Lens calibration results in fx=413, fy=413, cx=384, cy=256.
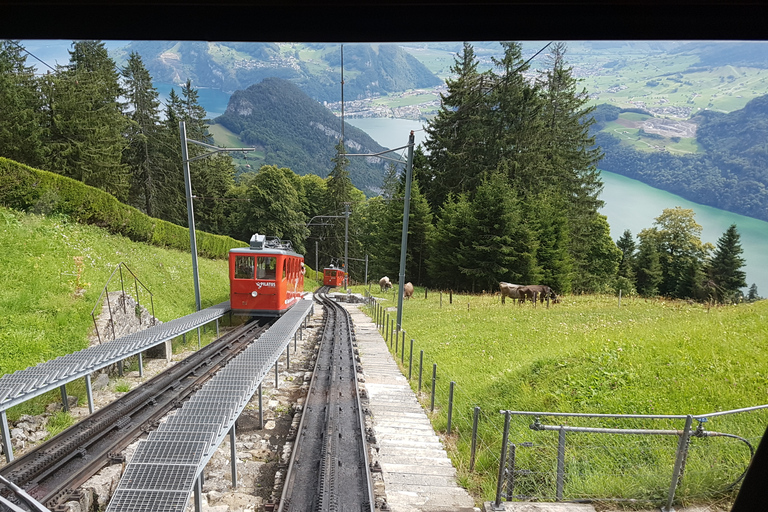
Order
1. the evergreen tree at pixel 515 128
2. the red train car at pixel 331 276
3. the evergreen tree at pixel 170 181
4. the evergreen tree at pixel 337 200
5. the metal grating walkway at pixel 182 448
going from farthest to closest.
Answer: the evergreen tree at pixel 337 200, the red train car at pixel 331 276, the evergreen tree at pixel 170 181, the evergreen tree at pixel 515 128, the metal grating walkway at pixel 182 448

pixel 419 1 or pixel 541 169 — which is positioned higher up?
pixel 541 169

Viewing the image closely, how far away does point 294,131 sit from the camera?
102m

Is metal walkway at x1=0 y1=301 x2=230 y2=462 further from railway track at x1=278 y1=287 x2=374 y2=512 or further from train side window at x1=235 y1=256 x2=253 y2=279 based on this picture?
train side window at x1=235 y1=256 x2=253 y2=279

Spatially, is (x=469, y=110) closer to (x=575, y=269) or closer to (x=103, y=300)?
(x=575, y=269)

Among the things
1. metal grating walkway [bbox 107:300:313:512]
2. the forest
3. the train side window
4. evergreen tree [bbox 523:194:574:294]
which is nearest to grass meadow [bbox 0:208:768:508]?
the train side window

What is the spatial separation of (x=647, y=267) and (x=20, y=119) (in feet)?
197

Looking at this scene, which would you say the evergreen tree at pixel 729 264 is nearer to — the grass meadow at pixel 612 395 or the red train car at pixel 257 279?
the grass meadow at pixel 612 395

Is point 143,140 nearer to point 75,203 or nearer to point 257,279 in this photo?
point 75,203

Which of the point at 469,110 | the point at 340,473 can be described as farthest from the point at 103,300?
the point at 469,110

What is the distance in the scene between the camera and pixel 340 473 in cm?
616

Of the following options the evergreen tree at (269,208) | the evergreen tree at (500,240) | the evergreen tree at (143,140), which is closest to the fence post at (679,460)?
the evergreen tree at (500,240)

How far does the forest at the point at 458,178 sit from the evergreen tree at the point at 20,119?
8cm

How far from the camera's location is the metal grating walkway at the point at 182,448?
4.17 m

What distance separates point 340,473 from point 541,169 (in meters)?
35.4
